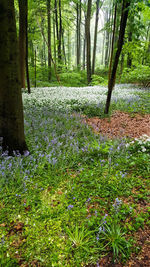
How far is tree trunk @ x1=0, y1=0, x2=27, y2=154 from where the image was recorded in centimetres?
300

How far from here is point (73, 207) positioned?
2758mm

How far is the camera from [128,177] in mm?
3441

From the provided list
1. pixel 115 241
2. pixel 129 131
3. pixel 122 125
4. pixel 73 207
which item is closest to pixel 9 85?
pixel 73 207

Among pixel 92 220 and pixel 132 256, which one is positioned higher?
pixel 92 220

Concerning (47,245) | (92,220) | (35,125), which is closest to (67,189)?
(92,220)

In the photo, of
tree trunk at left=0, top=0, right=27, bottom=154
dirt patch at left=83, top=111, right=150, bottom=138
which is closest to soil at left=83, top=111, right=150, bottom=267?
dirt patch at left=83, top=111, right=150, bottom=138

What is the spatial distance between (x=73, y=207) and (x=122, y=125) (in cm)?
460

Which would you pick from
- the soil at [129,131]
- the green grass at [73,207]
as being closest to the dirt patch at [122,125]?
the soil at [129,131]

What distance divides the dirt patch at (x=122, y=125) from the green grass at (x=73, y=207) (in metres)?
1.45

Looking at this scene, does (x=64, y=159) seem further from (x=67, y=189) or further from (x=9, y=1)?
(x=9, y=1)

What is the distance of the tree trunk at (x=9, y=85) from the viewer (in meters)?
3.00

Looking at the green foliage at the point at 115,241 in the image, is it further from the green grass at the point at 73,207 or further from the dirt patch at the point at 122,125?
the dirt patch at the point at 122,125

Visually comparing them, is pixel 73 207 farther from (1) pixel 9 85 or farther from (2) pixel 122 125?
(2) pixel 122 125

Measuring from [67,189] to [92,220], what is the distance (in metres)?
0.87
